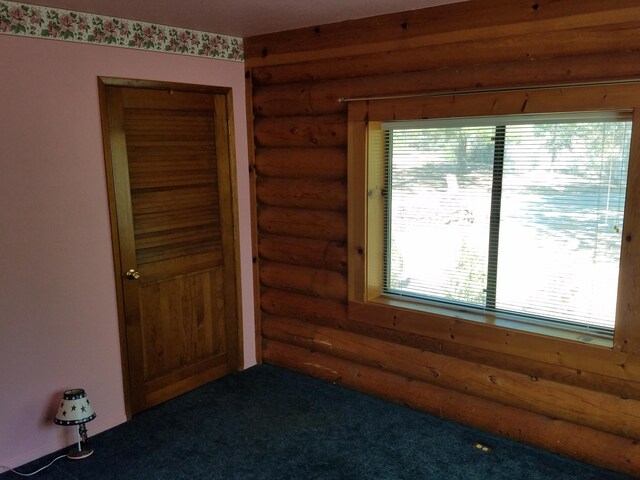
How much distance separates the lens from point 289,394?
386 cm

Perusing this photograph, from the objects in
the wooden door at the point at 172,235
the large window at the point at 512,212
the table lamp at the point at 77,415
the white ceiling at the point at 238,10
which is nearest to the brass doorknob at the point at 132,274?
the wooden door at the point at 172,235

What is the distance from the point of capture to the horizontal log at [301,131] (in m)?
3.64

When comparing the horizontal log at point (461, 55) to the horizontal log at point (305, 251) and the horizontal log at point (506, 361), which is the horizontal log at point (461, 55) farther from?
the horizontal log at point (506, 361)

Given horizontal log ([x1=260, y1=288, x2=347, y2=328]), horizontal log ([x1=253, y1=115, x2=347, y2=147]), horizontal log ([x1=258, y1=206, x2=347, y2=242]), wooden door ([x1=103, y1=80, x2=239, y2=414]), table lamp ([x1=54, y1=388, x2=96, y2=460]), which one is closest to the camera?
table lamp ([x1=54, y1=388, x2=96, y2=460])

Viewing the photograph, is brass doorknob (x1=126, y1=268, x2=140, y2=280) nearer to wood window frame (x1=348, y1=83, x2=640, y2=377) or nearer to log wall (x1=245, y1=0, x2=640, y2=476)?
log wall (x1=245, y1=0, x2=640, y2=476)

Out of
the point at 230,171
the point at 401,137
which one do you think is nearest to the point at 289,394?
the point at 230,171

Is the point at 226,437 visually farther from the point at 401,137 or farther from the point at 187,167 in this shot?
the point at 401,137

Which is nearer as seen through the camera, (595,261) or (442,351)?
(595,261)

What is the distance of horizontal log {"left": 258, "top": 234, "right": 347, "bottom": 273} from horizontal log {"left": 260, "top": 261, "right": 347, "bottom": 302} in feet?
0.15

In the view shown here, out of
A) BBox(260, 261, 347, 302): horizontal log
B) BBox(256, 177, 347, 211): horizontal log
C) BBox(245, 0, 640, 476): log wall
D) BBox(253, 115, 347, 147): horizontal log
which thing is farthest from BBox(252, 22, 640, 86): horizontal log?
BBox(260, 261, 347, 302): horizontal log

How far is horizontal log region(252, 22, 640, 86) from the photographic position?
8.57 feet

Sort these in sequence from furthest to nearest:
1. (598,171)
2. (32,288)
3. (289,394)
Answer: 1. (289,394)
2. (32,288)
3. (598,171)

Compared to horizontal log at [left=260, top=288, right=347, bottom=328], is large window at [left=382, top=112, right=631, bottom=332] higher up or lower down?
higher up

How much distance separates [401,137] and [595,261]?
1.35m
